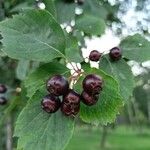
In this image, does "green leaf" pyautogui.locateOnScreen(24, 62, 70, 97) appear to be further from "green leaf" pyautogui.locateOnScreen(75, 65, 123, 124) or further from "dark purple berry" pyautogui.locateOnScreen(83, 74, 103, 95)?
"dark purple berry" pyautogui.locateOnScreen(83, 74, 103, 95)

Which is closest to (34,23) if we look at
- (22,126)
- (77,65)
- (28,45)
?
(28,45)

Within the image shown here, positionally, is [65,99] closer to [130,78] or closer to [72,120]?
[72,120]

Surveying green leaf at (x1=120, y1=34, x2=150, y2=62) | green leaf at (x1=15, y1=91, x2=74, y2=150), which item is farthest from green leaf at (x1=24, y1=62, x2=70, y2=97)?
green leaf at (x1=120, y1=34, x2=150, y2=62)

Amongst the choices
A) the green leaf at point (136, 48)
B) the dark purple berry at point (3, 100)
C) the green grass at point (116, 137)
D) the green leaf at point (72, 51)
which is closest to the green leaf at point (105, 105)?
the green leaf at point (72, 51)

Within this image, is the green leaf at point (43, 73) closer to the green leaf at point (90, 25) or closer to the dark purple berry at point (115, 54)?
the dark purple berry at point (115, 54)

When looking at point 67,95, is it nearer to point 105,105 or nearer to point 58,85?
point 58,85

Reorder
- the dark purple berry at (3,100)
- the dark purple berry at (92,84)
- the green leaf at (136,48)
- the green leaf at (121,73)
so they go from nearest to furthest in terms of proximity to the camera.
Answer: the dark purple berry at (92,84), the green leaf at (121,73), the green leaf at (136,48), the dark purple berry at (3,100)

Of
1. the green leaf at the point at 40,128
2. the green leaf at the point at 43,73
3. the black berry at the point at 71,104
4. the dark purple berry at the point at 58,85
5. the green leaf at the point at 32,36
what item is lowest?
the green leaf at the point at 40,128
